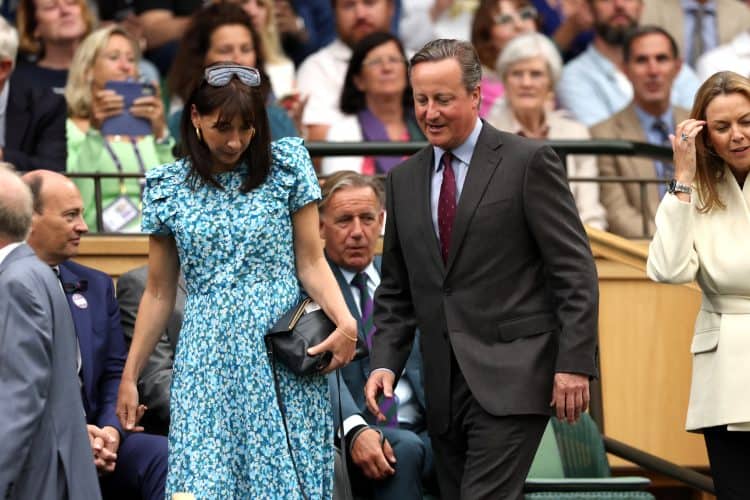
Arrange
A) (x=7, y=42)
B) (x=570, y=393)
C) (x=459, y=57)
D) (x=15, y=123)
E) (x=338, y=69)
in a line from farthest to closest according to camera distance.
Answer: (x=338, y=69)
(x=15, y=123)
(x=7, y=42)
(x=459, y=57)
(x=570, y=393)

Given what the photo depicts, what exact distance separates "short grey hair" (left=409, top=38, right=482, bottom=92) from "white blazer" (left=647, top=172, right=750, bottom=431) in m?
0.82

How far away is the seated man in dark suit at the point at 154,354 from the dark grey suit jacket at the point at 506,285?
4.30 ft

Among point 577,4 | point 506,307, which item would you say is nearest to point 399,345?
point 506,307

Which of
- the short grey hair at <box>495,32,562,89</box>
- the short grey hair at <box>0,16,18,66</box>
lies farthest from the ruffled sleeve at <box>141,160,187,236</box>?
the short grey hair at <box>495,32,562,89</box>

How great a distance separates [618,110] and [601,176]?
4.16ft

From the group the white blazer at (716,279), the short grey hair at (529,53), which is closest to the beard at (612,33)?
the short grey hair at (529,53)

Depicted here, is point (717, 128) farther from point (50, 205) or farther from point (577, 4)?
point (577, 4)

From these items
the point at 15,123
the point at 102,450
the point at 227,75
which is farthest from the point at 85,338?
the point at 15,123

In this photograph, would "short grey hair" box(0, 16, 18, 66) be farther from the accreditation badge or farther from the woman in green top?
the accreditation badge

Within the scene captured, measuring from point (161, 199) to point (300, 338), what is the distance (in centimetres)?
69

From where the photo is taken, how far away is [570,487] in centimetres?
688

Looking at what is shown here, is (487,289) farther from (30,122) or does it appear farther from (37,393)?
(30,122)

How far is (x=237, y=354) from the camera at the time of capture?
19.5 feet

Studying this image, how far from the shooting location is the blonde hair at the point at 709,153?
20.5ft
